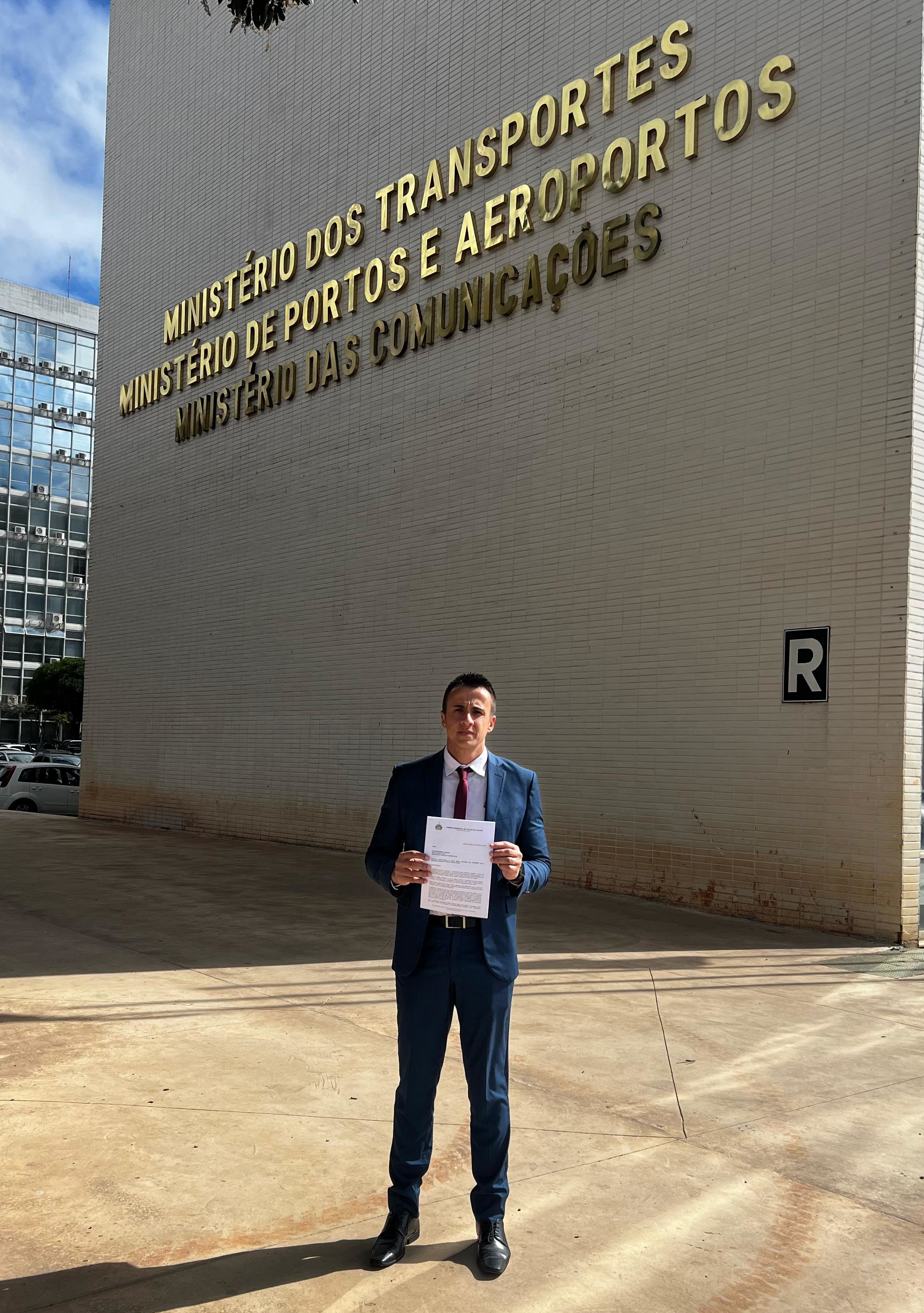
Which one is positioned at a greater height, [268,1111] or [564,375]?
[564,375]

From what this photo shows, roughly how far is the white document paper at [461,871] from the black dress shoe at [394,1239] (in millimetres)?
1010

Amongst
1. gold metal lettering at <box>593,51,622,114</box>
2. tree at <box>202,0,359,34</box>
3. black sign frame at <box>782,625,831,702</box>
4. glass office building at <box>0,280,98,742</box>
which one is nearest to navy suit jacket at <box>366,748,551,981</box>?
tree at <box>202,0,359,34</box>

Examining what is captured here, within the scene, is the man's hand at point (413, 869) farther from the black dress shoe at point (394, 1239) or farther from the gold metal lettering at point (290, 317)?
the gold metal lettering at point (290, 317)

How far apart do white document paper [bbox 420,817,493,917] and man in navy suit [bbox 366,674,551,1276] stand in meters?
0.04

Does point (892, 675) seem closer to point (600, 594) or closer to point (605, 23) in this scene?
point (600, 594)

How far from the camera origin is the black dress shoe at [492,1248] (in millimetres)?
3572

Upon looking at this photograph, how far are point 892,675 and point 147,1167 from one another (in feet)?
24.6

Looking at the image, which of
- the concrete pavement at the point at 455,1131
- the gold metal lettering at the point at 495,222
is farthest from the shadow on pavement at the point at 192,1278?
the gold metal lettering at the point at 495,222

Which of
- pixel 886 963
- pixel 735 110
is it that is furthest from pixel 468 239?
pixel 886 963

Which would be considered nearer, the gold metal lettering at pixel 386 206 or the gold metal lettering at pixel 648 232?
the gold metal lettering at pixel 648 232

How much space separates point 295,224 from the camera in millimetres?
18172

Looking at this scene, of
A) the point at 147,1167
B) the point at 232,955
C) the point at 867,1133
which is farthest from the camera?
the point at 232,955

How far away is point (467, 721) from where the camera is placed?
3.79 meters

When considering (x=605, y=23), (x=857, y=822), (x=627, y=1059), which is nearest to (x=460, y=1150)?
(x=627, y=1059)
